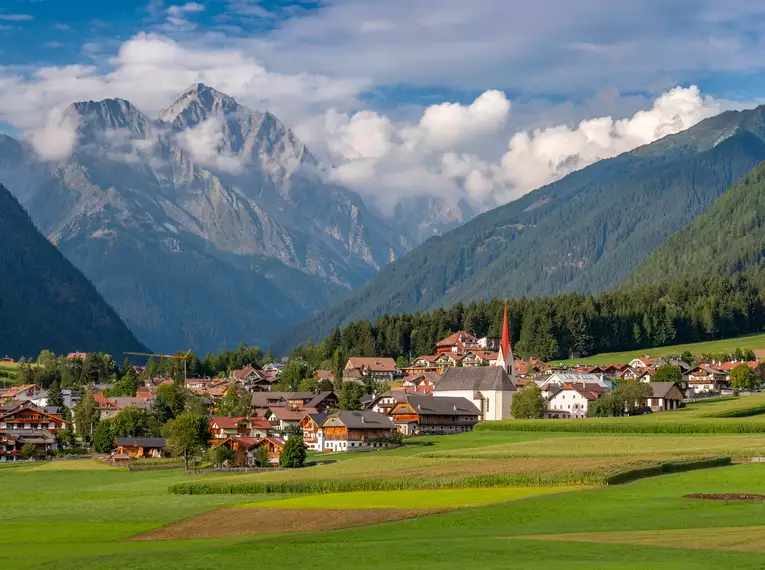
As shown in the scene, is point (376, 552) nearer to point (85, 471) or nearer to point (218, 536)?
point (218, 536)

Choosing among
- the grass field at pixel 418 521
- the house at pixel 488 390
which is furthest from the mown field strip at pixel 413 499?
the house at pixel 488 390

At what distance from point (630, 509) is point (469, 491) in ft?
59.8

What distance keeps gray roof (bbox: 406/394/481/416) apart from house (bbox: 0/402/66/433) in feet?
168

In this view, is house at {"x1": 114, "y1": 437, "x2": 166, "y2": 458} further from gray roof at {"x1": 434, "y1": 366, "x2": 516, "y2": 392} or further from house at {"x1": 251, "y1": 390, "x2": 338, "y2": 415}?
gray roof at {"x1": 434, "y1": 366, "x2": 516, "y2": 392}

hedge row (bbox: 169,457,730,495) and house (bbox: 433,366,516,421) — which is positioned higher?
house (bbox: 433,366,516,421)

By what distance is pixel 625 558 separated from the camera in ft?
188

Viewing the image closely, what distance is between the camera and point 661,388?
185m

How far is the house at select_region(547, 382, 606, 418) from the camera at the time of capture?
189250mm

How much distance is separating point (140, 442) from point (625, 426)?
194 feet

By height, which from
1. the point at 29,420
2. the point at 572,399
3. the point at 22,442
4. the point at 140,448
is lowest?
the point at 140,448

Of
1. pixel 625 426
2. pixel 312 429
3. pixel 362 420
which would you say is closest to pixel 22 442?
pixel 312 429

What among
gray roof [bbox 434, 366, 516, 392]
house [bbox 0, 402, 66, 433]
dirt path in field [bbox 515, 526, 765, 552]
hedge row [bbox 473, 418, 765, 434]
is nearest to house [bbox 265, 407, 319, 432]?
gray roof [bbox 434, 366, 516, 392]

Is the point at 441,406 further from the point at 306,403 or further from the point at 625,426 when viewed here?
the point at 625,426

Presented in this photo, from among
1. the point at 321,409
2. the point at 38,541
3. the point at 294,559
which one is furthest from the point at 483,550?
the point at 321,409
